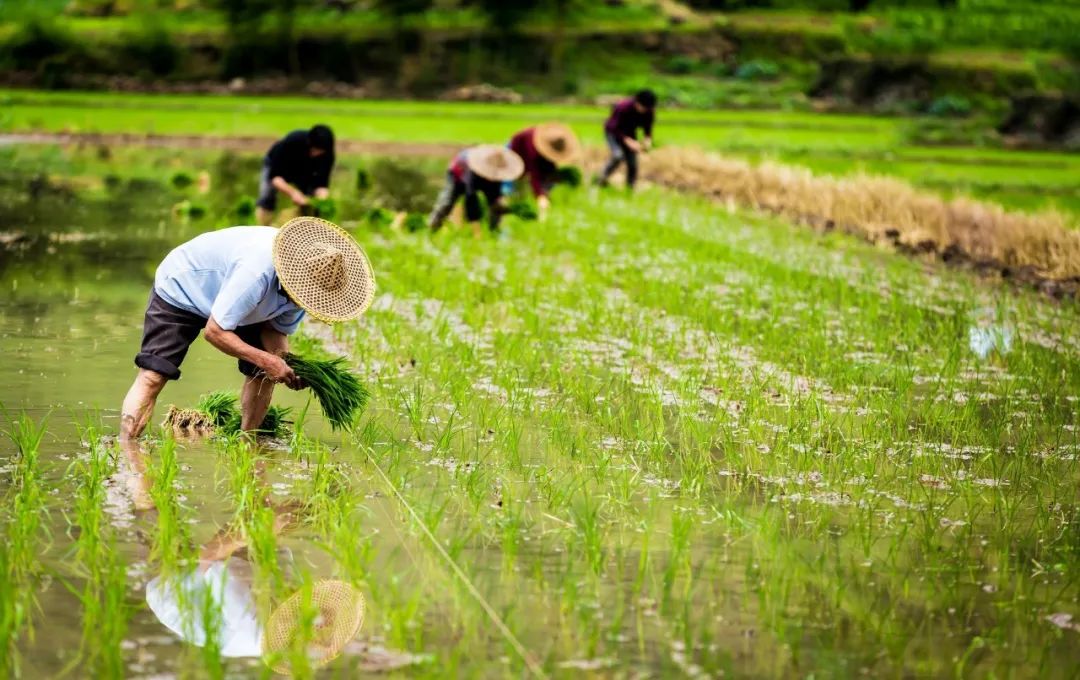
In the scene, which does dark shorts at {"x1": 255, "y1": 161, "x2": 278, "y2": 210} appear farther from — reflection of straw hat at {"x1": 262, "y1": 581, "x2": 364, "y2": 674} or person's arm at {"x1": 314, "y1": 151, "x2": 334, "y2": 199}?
reflection of straw hat at {"x1": 262, "y1": 581, "x2": 364, "y2": 674}

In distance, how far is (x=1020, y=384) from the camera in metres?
7.77

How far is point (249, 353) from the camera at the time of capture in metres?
5.56

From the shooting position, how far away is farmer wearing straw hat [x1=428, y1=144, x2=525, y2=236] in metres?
12.2

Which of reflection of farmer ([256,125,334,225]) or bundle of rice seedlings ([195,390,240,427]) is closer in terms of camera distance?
bundle of rice seedlings ([195,390,240,427])

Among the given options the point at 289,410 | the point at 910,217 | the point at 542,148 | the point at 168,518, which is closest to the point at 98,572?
the point at 168,518

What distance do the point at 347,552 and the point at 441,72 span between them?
41812 millimetres

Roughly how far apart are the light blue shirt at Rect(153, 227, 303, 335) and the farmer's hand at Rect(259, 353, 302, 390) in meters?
0.15

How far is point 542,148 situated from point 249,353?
8.13 meters

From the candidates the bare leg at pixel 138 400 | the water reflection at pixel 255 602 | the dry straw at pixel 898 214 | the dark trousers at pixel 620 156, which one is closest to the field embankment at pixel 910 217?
the dry straw at pixel 898 214

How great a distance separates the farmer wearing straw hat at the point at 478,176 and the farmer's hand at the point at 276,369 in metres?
6.60

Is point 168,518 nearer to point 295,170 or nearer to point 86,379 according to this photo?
point 86,379

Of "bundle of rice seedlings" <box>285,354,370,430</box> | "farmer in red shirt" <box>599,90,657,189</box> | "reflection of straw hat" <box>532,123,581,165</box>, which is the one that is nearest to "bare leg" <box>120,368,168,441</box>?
"bundle of rice seedlings" <box>285,354,370,430</box>

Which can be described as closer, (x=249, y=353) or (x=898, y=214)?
(x=249, y=353)

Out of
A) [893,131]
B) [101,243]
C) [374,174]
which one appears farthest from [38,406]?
[893,131]
